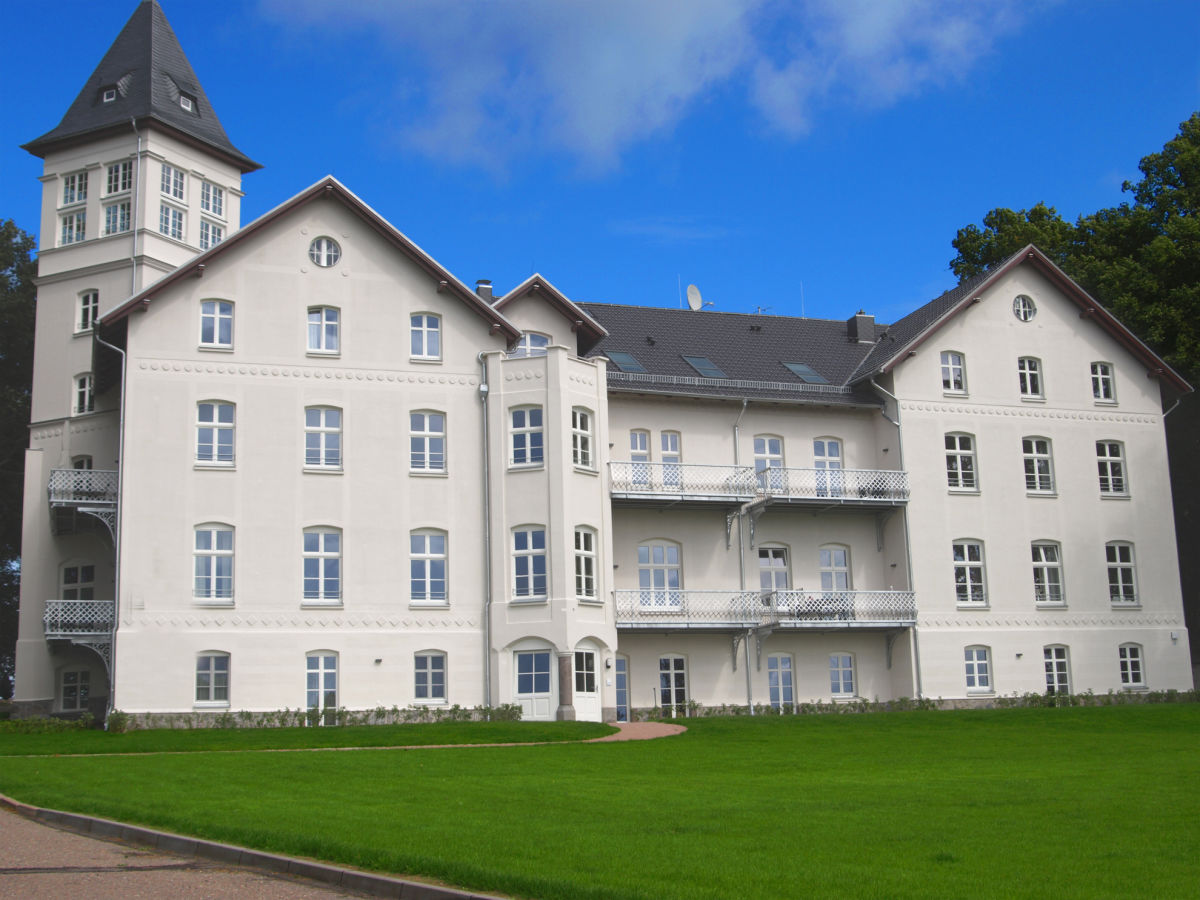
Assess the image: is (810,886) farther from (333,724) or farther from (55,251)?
(55,251)

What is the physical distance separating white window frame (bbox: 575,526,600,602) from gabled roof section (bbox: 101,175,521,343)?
552 centimetres

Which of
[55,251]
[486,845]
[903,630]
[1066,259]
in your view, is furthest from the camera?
[1066,259]

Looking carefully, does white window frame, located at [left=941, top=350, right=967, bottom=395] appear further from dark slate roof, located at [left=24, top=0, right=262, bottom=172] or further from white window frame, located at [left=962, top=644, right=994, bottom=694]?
dark slate roof, located at [left=24, top=0, right=262, bottom=172]

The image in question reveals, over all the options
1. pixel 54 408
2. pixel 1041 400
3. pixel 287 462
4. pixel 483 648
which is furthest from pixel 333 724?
pixel 1041 400

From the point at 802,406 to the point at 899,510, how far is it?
13.4ft

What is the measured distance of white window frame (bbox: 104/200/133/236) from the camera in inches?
1587

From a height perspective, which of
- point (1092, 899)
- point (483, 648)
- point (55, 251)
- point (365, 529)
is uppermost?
point (55, 251)

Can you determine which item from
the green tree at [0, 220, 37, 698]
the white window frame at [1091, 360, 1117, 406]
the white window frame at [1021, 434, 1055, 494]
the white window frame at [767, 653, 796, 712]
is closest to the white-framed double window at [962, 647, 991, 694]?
the white window frame at [767, 653, 796, 712]

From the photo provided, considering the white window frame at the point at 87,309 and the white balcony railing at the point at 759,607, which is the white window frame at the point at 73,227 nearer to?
the white window frame at the point at 87,309

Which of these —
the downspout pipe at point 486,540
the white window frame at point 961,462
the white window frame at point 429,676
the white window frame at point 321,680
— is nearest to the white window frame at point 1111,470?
the white window frame at point 961,462

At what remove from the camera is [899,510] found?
125 feet

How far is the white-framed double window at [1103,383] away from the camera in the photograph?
40.7 metres

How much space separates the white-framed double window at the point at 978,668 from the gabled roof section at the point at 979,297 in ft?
27.4

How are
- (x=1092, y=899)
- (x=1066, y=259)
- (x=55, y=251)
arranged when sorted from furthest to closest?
(x=1066, y=259) → (x=55, y=251) → (x=1092, y=899)
